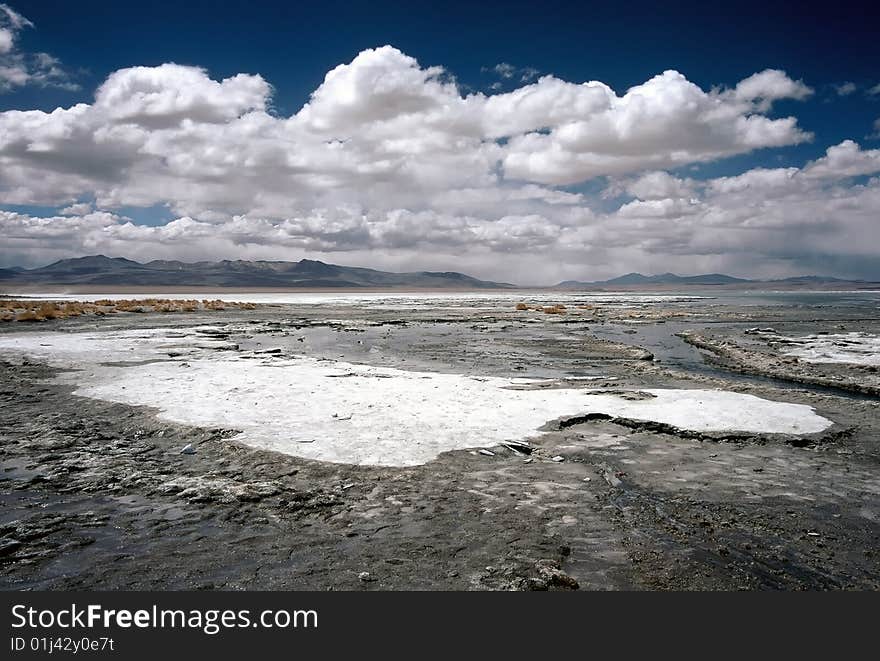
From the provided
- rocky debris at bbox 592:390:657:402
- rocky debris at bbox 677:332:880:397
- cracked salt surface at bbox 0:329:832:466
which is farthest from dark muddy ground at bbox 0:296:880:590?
rocky debris at bbox 677:332:880:397

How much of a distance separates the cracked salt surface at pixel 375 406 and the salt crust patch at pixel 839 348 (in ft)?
30.5

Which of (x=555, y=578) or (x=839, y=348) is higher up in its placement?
(x=839, y=348)

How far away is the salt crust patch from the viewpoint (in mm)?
17797

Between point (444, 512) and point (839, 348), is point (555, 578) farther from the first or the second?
point (839, 348)

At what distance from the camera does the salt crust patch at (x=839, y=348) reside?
17797 millimetres

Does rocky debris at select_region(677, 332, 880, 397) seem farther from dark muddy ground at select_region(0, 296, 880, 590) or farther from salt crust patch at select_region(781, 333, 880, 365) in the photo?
dark muddy ground at select_region(0, 296, 880, 590)

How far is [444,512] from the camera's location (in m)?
5.51

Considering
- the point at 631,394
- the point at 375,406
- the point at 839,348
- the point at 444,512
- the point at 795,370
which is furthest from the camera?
the point at 839,348

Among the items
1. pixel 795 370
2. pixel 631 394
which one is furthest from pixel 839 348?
pixel 631 394

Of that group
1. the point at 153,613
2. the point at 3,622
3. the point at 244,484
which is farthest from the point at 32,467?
the point at 153,613

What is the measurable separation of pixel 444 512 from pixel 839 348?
21.8 metres

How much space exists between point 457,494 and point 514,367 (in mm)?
10817

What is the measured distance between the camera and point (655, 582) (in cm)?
409

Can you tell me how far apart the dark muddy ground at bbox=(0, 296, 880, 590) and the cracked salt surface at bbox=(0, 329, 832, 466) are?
0.56m
